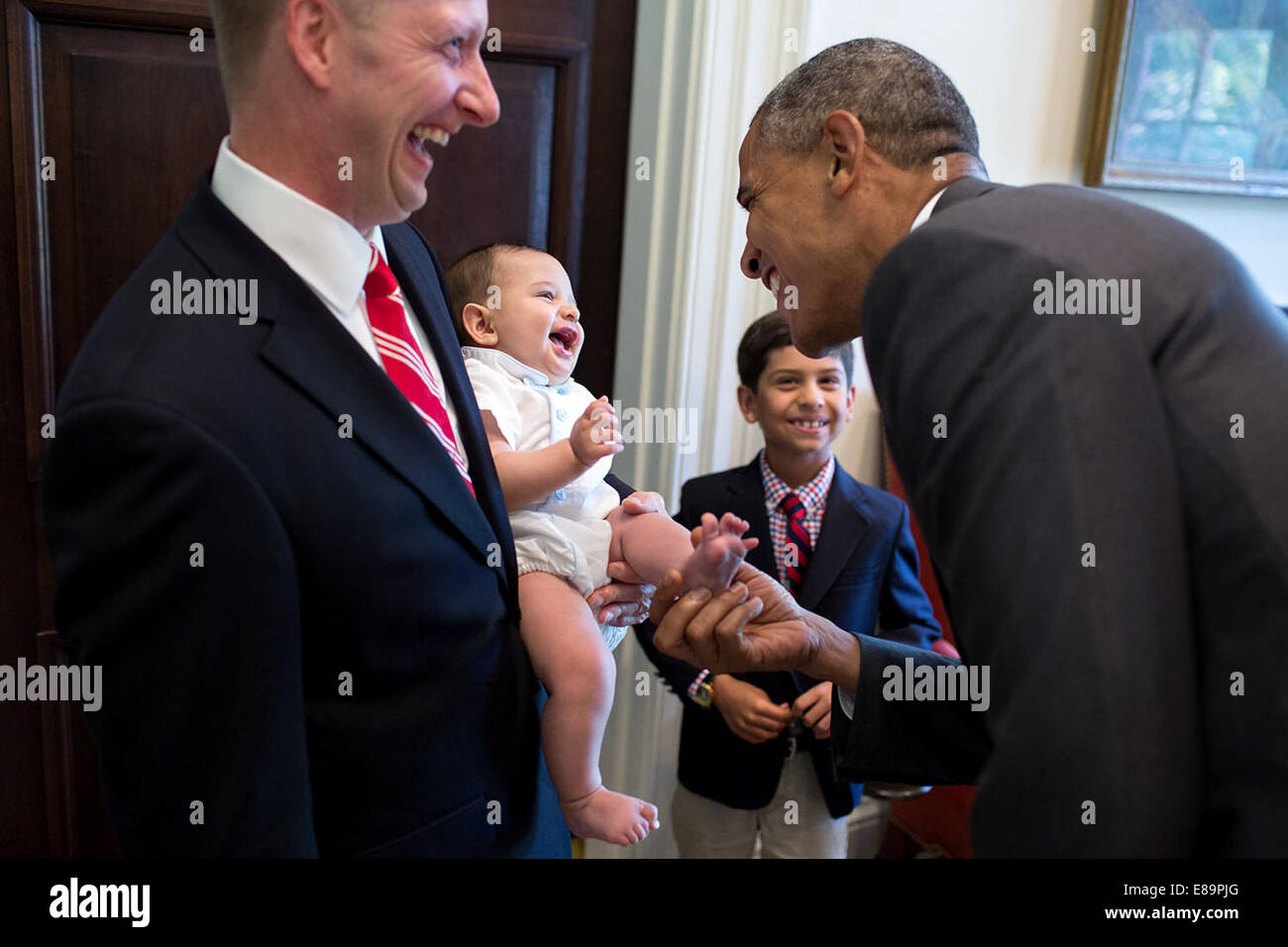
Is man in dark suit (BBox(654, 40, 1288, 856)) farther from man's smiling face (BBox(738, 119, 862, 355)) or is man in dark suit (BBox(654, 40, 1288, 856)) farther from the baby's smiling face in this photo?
the baby's smiling face

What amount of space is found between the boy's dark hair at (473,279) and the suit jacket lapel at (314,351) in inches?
24.9

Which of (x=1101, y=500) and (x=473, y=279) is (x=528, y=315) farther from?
(x=1101, y=500)

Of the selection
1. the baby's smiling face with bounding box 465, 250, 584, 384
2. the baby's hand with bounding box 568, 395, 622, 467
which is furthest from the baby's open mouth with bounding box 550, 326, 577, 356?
the baby's hand with bounding box 568, 395, 622, 467

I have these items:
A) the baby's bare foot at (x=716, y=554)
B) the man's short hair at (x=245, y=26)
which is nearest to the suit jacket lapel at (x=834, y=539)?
the baby's bare foot at (x=716, y=554)

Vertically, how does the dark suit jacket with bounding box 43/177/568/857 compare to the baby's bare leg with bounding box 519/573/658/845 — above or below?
above

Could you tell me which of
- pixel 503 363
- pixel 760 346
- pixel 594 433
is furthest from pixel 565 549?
pixel 760 346

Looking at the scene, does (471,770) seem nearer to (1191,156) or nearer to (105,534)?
(105,534)

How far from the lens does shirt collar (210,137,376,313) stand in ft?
3.38

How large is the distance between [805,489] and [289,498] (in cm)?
157

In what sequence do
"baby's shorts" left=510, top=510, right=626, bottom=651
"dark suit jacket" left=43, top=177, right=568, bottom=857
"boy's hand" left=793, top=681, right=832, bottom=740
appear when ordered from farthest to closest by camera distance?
1. "boy's hand" left=793, top=681, right=832, bottom=740
2. "baby's shorts" left=510, top=510, right=626, bottom=651
3. "dark suit jacket" left=43, top=177, right=568, bottom=857

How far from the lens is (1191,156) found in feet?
9.95

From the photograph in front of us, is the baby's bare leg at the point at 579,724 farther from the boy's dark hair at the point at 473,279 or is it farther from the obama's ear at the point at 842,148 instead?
the obama's ear at the point at 842,148

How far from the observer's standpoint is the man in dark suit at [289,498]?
91 cm
